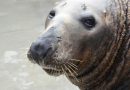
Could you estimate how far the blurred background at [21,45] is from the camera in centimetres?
667

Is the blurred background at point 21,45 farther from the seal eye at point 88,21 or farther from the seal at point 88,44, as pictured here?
the seal eye at point 88,21

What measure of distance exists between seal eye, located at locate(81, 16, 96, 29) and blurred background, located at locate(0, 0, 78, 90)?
4.46ft

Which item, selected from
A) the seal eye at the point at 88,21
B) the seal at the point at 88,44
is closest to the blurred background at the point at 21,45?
the seal at the point at 88,44

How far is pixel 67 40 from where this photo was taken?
3838 millimetres

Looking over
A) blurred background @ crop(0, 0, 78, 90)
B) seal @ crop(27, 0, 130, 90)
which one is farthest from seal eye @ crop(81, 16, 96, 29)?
blurred background @ crop(0, 0, 78, 90)

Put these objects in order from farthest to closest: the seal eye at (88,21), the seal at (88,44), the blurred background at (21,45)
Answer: the blurred background at (21,45) < the seal eye at (88,21) < the seal at (88,44)

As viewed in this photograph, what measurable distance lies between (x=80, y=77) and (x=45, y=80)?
2.69 m

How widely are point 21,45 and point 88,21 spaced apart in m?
4.07

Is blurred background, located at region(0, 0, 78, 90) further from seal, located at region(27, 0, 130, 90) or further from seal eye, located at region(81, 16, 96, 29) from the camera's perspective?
seal eye, located at region(81, 16, 96, 29)

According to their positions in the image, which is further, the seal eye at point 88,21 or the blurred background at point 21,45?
the blurred background at point 21,45

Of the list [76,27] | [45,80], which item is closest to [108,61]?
[76,27]

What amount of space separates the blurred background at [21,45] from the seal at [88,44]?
3.89ft

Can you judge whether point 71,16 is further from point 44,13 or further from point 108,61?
point 44,13

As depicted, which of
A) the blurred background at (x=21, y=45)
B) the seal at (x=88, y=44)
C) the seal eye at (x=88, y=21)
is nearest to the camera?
the seal at (x=88, y=44)
